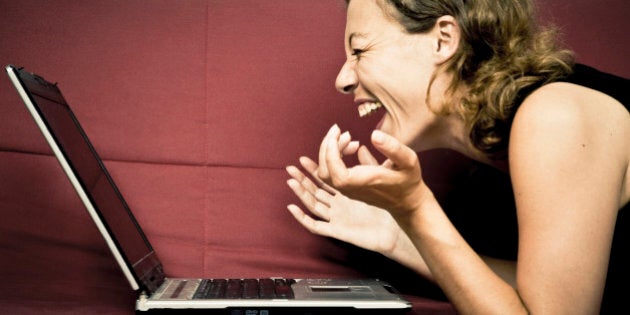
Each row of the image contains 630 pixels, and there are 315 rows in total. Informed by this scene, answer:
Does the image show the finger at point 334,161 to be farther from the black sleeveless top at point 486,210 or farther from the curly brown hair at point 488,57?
the black sleeveless top at point 486,210

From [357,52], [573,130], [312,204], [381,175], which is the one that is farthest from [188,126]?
[573,130]

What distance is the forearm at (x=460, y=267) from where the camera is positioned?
29.6 inches

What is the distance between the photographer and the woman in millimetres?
737

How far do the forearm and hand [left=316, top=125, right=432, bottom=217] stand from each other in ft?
0.10

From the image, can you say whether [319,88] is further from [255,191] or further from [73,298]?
[73,298]

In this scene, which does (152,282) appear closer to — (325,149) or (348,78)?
(325,149)

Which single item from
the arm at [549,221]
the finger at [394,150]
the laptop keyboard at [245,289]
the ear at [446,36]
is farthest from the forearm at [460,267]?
the ear at [446,36]

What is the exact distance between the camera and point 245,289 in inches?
34.7

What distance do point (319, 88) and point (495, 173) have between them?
449 mm

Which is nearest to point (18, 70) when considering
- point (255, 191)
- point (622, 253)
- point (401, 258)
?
point (255, 191)

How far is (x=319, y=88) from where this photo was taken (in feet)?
4.32

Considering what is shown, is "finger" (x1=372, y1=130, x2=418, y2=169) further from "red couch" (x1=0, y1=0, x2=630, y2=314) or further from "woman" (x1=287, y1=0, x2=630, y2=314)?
"red couch" (x1=0, y1=0, x2=630, y2=314)

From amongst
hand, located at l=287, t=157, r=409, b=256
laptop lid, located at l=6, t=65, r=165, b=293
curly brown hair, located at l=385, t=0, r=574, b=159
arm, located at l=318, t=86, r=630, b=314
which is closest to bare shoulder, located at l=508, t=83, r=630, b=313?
arm, located at l=318, t=86, r=630, b=314

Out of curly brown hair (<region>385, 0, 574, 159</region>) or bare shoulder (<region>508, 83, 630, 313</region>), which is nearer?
bare shoulder (<region>508, 83, 630, 313</region>)
